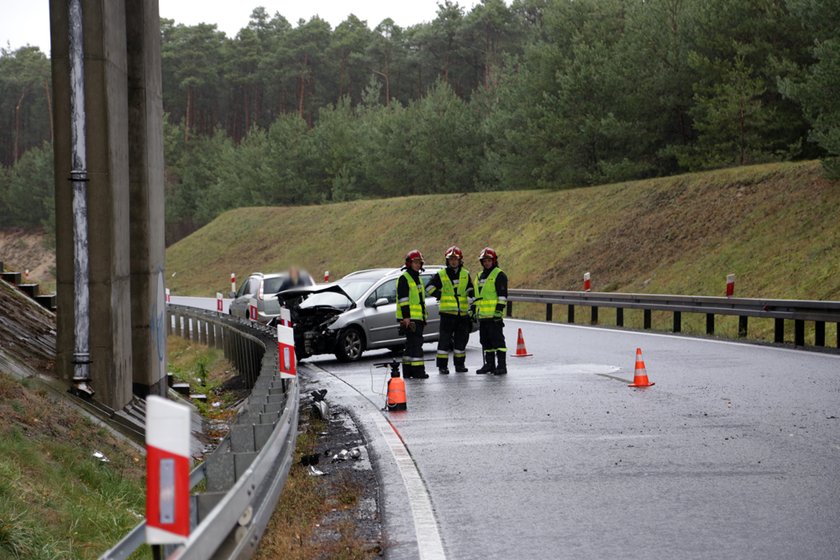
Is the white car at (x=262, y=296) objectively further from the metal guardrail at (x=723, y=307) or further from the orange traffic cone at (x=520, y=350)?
the metal guardrail at (x=723, y=307)

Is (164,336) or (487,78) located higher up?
(487,78)

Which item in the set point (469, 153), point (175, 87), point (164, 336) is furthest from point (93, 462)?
point (175, 87)

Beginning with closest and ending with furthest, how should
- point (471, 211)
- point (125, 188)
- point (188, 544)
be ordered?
1. point (188, 544)
2. point (125, 188)
3. point (471, 211)

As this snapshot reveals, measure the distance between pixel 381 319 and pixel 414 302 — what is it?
12.2 feet

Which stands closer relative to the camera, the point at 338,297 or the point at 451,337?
the point at 451,337

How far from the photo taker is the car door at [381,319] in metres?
19.9

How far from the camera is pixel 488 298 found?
16.4 metres

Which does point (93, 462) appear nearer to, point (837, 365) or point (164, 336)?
point (164, 336)

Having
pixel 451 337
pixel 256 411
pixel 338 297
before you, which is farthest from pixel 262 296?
pixel 256 411

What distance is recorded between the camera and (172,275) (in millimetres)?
72938

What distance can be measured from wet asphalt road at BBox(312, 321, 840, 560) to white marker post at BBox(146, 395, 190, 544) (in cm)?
277

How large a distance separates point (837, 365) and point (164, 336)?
923cm

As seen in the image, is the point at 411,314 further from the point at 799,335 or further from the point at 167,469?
the point at 167,469

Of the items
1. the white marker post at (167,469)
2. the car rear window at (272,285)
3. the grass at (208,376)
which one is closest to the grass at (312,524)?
the white marker post at (167,469)
